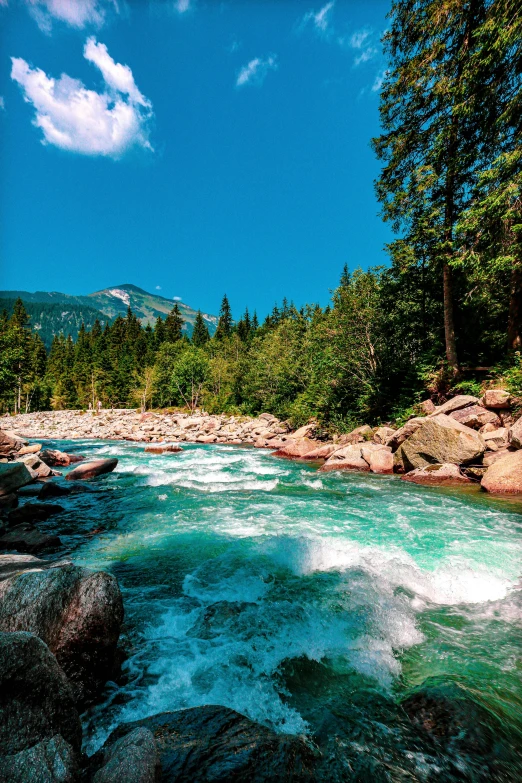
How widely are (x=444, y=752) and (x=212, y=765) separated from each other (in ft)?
5.29

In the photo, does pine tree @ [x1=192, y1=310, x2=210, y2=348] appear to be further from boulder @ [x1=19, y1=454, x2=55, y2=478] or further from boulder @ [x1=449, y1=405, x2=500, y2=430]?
boulder @ [x1=449, y1=405, x2=500, y2=430]

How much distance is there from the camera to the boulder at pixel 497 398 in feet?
36.2

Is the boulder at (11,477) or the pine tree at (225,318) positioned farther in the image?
the pine tree at (225,318)

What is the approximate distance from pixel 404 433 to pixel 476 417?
246 centimetres

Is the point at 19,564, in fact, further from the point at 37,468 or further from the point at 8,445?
the point at 8,445

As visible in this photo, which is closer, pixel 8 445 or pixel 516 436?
pixel 516 436

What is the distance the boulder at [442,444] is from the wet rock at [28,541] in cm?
1046

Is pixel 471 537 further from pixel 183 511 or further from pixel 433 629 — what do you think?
pixel 183 511

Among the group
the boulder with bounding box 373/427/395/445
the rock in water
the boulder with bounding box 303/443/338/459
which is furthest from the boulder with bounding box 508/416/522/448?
the rock in water

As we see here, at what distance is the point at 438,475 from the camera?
10367 millimetres

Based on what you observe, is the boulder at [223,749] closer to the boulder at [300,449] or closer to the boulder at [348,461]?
the boulder at [348,461]

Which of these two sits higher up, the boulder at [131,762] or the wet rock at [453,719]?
the boulder at [131,762]

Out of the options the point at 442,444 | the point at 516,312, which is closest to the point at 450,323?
the point at 516,312

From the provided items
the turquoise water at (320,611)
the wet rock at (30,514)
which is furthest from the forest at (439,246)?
the wet rock at (30,514)
